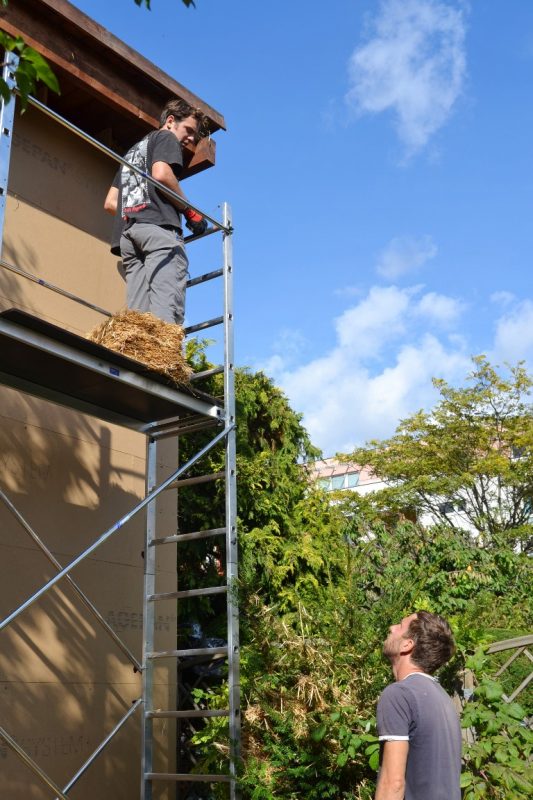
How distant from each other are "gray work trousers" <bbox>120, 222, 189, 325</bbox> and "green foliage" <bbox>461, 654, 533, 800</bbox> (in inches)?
111

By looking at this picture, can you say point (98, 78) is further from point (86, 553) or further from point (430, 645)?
point (430, 645)

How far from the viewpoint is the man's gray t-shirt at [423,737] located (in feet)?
9.34

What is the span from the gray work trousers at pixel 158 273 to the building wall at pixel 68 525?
2.54 ft

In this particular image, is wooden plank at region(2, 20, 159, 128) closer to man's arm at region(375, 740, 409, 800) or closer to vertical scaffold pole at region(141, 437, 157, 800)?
vertical scaffold pole at region(141, 437, 157, 800)

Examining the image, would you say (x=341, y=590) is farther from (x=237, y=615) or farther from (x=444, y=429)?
(x=444, y=429)

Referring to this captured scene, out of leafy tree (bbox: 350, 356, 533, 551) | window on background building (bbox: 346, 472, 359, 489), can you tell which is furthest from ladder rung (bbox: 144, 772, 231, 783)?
window on background building (bbox: 346, 472, 359, 489)

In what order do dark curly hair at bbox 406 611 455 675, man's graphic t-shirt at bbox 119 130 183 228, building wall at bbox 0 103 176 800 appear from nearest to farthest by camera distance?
dark curly hair at bbox 406 611 455 675, building wall at bbox 0 103 176 800, man's graphic t-shirt at bbox 119 130 183 228

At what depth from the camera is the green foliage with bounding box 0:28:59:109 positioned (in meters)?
2.90

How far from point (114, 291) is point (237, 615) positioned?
9.28 ft

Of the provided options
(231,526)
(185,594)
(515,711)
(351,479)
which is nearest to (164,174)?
(231,526)

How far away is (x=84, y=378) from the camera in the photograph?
462cm

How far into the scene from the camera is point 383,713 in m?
2.91

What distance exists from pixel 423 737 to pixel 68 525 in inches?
125

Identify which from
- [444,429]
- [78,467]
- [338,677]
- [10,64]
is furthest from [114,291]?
[444,429]
